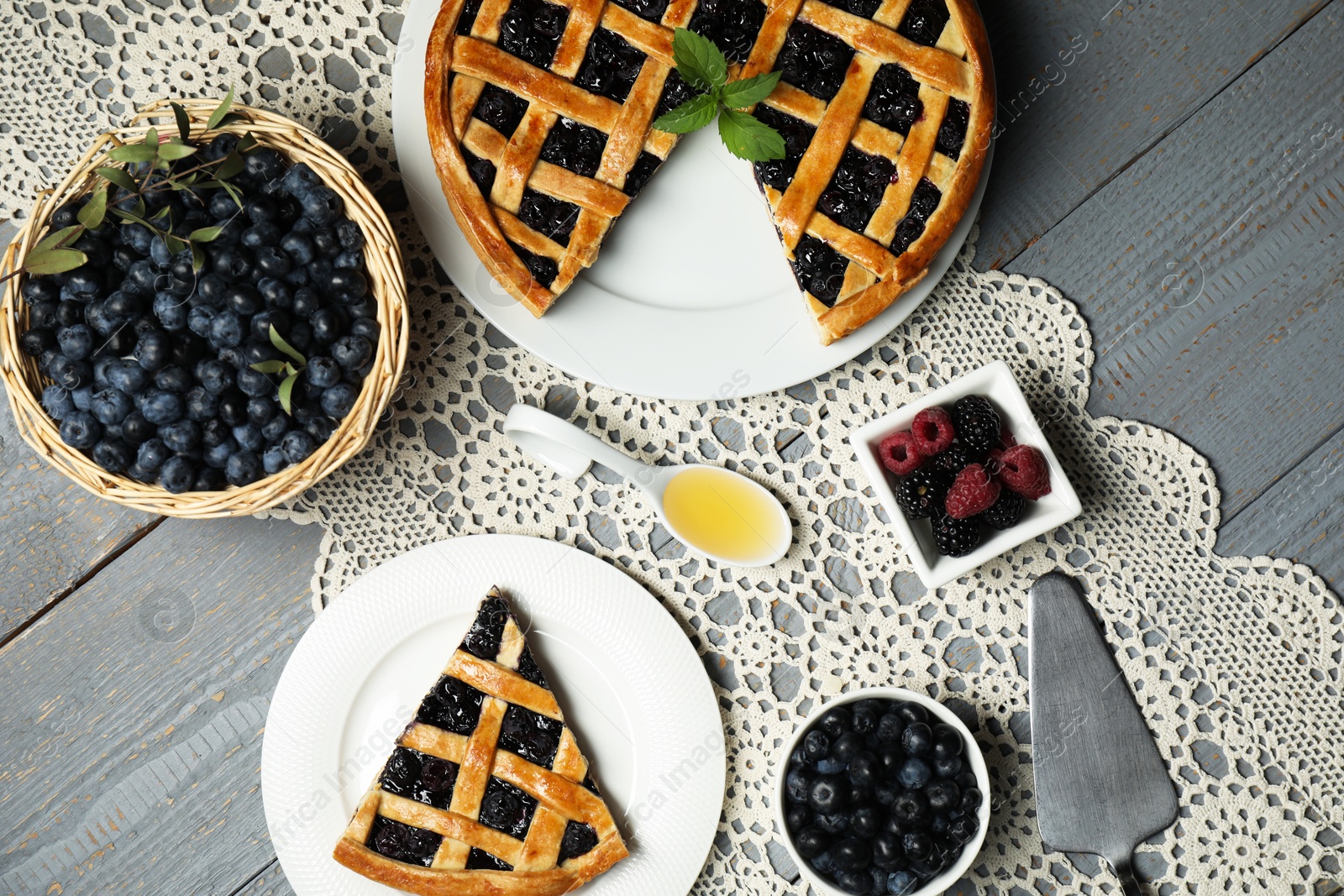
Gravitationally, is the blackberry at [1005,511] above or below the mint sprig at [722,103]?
below

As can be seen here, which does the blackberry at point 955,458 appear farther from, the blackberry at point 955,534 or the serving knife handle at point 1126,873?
the serving knife handle at point 1126,873

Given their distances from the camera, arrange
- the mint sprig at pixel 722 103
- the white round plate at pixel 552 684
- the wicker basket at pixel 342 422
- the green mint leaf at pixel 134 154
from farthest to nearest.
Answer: the white round plate at pixel 552 684, the mint sprig at pixel 722 103, the wicker basket at pixel 342 422, the green mint leaf at pixel 134 154

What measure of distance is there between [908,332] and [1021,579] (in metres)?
0.49

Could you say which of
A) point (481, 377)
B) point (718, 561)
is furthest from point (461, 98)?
point (718, 561)

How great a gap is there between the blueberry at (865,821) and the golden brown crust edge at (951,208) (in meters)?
0.77

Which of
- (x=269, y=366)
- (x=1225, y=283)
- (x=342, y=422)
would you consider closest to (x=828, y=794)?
(x=342, y=422)

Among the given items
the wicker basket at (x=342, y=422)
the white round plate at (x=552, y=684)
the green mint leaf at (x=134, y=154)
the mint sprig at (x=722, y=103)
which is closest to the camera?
the green mint leaf at (x=134, y=154)

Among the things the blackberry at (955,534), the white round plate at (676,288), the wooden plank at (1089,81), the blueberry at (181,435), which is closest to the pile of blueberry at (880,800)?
the blackberry at (955,534)

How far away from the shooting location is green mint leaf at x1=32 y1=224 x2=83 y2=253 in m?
1.19

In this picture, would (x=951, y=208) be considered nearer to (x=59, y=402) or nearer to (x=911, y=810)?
(x=911, y=810)

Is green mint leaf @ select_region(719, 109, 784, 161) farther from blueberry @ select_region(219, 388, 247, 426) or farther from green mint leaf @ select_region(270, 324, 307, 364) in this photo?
blueberry @ select_region(219, 388, 247, 426)

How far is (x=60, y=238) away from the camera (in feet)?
3.92

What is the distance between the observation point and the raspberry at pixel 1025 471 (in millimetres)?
1337

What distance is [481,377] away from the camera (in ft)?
5.02
